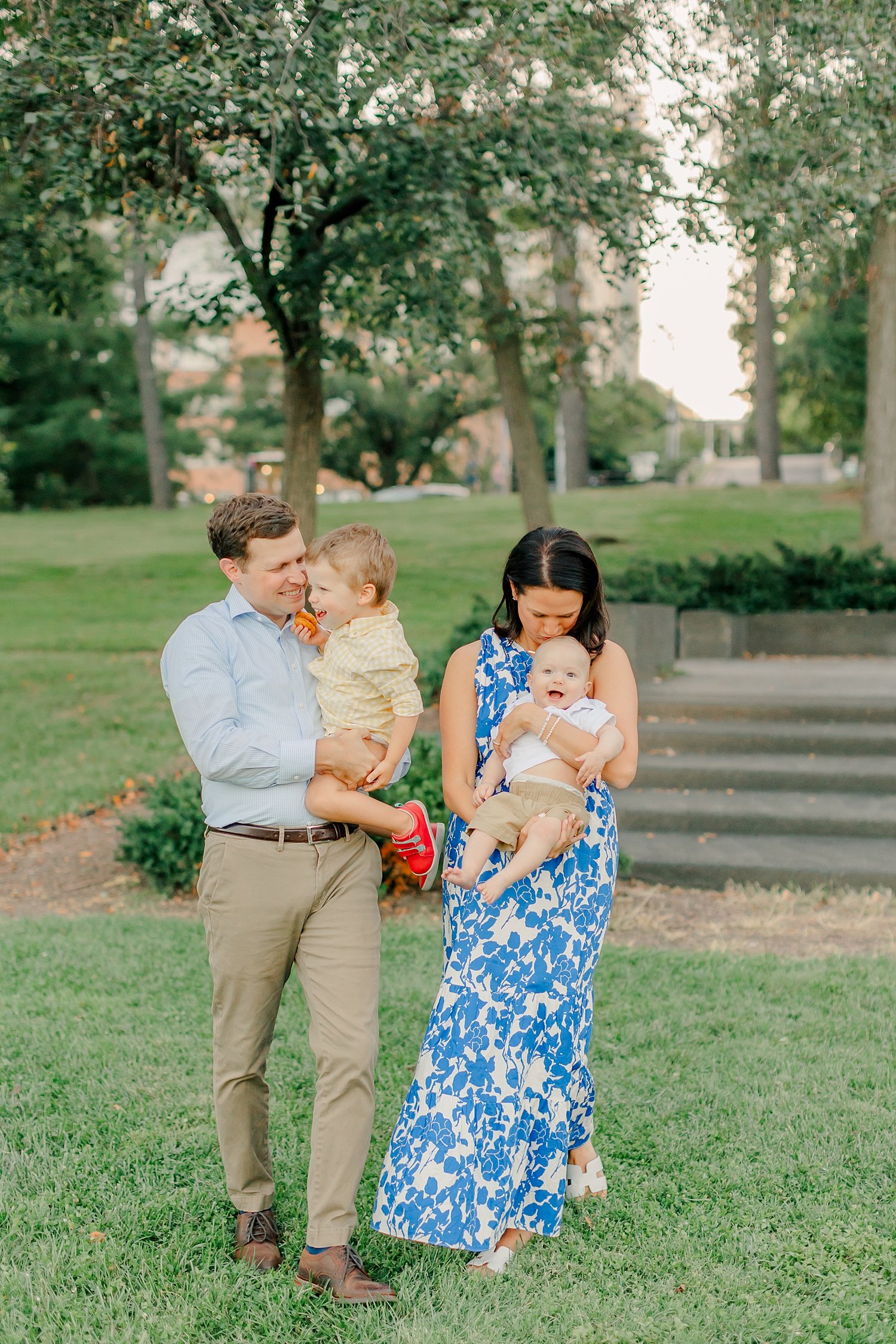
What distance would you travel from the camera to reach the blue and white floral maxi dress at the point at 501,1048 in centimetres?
303

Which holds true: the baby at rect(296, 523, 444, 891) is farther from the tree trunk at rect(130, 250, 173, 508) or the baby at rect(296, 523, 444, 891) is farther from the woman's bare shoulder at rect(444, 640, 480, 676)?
the tree trunk at rect(130, 250, 173, 508)

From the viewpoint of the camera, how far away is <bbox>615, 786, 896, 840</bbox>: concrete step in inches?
279

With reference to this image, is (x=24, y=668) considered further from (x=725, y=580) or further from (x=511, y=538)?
(x=511, y=538)

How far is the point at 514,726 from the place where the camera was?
122 inches

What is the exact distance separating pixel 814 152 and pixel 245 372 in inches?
1478

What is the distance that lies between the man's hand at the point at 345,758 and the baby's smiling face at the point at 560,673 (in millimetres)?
491

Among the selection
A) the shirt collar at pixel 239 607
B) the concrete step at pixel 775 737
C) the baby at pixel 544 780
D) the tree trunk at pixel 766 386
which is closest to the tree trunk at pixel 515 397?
the concrete step at pixel 775 737

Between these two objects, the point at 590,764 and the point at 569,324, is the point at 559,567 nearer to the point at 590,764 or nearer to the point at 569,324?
the point at 590,764

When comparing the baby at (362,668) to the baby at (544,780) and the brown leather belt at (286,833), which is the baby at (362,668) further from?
the baby at (544,780)

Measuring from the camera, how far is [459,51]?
5.46 meters

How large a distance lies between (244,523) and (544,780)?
0.97 meters

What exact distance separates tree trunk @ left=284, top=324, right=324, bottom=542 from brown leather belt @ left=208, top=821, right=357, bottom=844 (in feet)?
20.2

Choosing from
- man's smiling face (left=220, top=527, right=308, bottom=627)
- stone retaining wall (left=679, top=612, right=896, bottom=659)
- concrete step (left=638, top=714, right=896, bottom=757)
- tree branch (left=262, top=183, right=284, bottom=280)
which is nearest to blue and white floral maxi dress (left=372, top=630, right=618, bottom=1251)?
man's smiling face (left=220, top=527, right=308, bottom=627)

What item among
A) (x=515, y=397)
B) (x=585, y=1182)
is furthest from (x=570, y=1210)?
(x=515, y=397)
